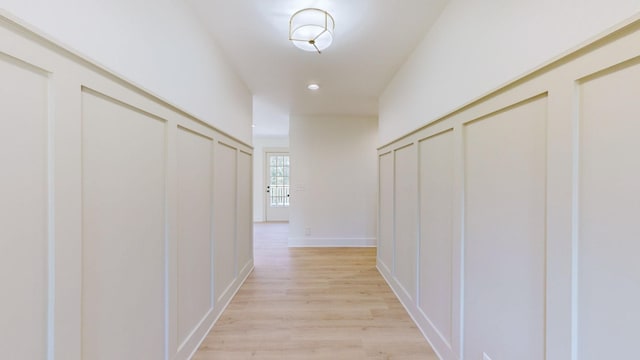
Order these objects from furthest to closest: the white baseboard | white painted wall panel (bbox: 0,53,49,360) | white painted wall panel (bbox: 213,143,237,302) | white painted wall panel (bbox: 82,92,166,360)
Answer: the white baseboard < white painted wall panel (bbox: 213,143,237,302) < white painted wall panel (bbox: 82,92,166,360) < white painted wall panel (bbox: 0,53,49,360)

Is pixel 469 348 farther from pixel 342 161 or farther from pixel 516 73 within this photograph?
pixel 342 161

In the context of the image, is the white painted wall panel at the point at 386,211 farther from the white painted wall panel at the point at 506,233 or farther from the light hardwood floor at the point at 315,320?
the white painted wall panel at the point at 506,233

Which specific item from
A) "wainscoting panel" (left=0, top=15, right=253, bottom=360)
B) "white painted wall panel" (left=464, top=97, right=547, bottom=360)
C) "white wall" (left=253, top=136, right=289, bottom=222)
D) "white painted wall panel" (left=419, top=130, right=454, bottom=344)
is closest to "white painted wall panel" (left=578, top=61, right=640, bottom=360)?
"white painted wall panel" (left=464, top=97, right=547, bottom=360)

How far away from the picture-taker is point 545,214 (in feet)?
3.25

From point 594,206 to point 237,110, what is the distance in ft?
8.98

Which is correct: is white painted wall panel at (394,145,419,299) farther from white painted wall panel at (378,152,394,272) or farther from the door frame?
the door frame

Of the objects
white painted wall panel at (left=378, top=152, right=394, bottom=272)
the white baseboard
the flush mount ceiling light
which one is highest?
the flush mount ceiling light

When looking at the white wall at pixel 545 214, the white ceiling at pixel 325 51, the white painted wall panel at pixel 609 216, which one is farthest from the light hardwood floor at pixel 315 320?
the white ceiling at pixel 325 51

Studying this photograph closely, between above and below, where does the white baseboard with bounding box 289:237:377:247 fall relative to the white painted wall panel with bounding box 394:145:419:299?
below

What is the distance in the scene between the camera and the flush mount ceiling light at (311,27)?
67.4 inches

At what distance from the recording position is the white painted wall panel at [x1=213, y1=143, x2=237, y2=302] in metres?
2.20

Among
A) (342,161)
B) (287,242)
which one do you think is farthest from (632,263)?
(287,242)

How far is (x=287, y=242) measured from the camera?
16.2ft

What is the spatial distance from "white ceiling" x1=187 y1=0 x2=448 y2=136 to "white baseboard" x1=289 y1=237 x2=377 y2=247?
234 cm
